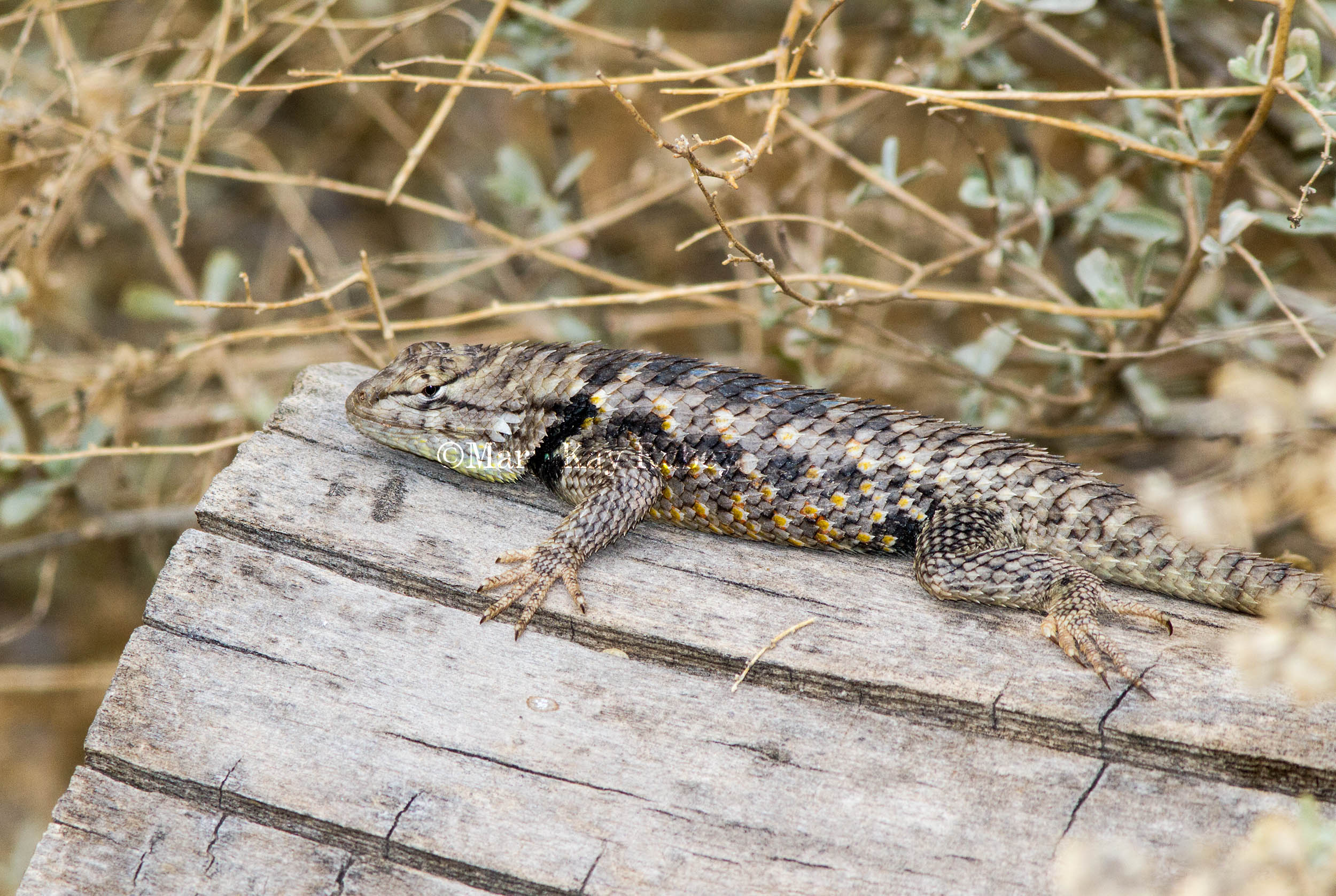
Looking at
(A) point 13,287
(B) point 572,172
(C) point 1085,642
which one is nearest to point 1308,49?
(C) point 1085,642

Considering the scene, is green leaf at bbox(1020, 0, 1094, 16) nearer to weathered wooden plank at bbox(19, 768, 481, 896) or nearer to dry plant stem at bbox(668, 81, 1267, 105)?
dry plant stem at bbox(668, 81, 1267, 105)

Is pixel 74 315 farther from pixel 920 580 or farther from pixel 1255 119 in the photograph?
pixel 1255 119

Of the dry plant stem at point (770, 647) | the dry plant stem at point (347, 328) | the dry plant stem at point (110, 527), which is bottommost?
the dry plant stem at point (110, 527)

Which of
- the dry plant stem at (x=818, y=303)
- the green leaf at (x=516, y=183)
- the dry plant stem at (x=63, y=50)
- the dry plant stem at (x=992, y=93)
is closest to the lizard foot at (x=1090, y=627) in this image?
the dry plant stem at (x=818, y=303)

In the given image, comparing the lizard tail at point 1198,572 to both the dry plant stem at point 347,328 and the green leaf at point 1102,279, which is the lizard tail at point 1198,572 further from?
the dry plant stem at point 347,328

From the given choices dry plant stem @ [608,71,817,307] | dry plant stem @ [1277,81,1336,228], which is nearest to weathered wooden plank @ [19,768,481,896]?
dry plant stem @ [608,71,817,307]

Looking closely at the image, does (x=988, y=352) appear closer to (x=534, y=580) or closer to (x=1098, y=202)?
(x=1098, y=202)

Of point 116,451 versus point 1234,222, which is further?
point 116,451

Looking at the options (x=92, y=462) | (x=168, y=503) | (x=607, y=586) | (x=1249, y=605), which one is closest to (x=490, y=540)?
(x=607, y=586)
